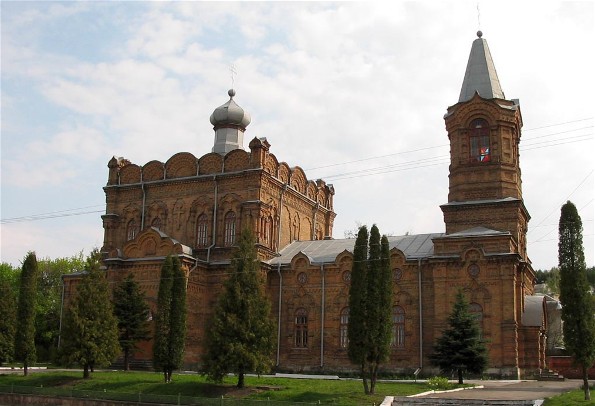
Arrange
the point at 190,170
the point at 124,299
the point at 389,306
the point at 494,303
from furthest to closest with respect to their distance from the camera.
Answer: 1. the point at 190,170
2. the point at 124,299
3. the point at 494,303
4. the point at 389,306

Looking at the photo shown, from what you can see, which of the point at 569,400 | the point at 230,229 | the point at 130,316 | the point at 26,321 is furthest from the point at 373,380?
the point at 26,321

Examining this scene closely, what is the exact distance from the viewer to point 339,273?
35031 millimetres

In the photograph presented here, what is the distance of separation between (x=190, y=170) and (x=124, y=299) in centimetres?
940

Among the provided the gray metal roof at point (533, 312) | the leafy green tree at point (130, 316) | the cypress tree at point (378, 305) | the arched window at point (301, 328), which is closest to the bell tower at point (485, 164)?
the gray metal roof at point (533, 312)

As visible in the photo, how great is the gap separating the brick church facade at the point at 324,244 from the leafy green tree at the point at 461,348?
356 centimetres

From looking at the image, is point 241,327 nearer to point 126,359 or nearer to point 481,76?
point 126,359

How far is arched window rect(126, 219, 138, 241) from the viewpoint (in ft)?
133

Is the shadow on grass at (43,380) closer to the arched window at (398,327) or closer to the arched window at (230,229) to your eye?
the arched window at (230,229)

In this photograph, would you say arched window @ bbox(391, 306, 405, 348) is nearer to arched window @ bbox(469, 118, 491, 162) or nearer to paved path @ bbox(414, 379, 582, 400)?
paved path @ bbox(414, 379, 582, 400)

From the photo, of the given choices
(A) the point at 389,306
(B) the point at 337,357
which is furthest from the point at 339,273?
(A) the point at 389,306

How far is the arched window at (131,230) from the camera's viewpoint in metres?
40.5

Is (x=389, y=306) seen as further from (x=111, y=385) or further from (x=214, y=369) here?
(x=111, y=385)

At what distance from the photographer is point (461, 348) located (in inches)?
1062

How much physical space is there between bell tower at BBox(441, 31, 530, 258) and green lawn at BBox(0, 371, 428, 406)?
33.7 feet
